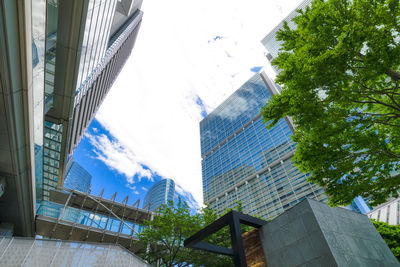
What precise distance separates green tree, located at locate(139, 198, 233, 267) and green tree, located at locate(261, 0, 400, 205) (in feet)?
31.3

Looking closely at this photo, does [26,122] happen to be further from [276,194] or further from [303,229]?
[276,194]

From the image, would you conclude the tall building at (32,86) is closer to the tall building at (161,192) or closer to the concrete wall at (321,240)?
the concrete wall at (321,240)

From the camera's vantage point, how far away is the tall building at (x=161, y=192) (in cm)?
16093

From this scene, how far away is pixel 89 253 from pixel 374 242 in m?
13.0

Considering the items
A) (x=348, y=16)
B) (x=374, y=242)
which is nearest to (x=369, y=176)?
(x=374, y=242)

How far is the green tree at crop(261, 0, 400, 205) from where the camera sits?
200 inches

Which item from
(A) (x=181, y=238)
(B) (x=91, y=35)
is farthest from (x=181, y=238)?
(B) (x=91, y=35)

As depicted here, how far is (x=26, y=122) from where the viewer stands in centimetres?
827

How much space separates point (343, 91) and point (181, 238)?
46.8 feet

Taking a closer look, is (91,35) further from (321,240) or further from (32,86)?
(321,240)

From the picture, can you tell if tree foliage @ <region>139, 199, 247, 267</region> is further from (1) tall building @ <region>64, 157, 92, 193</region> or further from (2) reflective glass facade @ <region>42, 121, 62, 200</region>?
(1) tall building @ <region>64, 157, 92, 193</region>

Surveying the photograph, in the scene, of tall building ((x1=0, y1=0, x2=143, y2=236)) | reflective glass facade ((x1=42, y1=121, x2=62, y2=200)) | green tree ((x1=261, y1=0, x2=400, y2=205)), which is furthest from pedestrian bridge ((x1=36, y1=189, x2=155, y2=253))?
green tree ((x1=261, y1=0, x2=400, y2=205))

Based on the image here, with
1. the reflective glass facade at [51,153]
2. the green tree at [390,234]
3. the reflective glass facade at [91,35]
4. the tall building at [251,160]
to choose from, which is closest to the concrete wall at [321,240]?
the green tree at [390,234]

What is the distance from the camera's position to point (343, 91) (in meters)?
5.61
